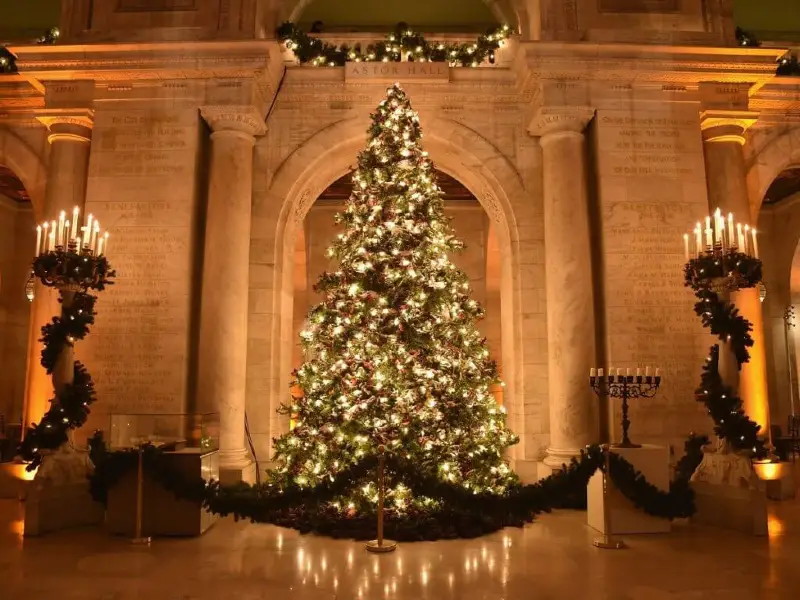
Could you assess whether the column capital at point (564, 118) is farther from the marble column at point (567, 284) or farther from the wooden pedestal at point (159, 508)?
the wooden pedestal at point (159, 508)

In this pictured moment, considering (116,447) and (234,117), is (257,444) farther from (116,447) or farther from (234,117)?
(234,117)

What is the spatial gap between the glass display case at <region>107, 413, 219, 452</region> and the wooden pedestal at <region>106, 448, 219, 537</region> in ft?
1.24

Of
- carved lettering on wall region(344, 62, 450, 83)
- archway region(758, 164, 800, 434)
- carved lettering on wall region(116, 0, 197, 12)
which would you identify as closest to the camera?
carved lettering on wall region(116, 0, 197, 12)

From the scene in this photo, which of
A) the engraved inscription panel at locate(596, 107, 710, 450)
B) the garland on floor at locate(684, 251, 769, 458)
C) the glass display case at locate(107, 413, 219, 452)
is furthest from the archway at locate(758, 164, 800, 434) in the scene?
the glass display case at locate(107, 413, 219, 452)

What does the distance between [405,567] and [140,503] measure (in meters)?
3.07

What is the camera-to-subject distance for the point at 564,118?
33.2 feet

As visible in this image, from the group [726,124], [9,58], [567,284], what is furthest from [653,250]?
[9,58]

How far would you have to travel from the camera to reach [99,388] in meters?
9.48

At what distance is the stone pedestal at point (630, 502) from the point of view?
7.26 meters

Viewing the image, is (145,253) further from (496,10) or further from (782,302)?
(782,302)

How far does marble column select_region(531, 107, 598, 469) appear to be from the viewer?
376 inches

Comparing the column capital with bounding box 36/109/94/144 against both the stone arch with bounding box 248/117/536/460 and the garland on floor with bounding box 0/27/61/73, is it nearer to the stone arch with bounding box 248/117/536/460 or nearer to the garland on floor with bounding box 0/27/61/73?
the garland on floor with bounding box 0/27/61/73

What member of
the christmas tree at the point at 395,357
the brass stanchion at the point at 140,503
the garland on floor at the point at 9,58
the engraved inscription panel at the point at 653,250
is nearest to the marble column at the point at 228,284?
the christmas tree at the point at 395,357

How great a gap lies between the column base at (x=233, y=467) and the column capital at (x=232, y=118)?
505 centimetres
